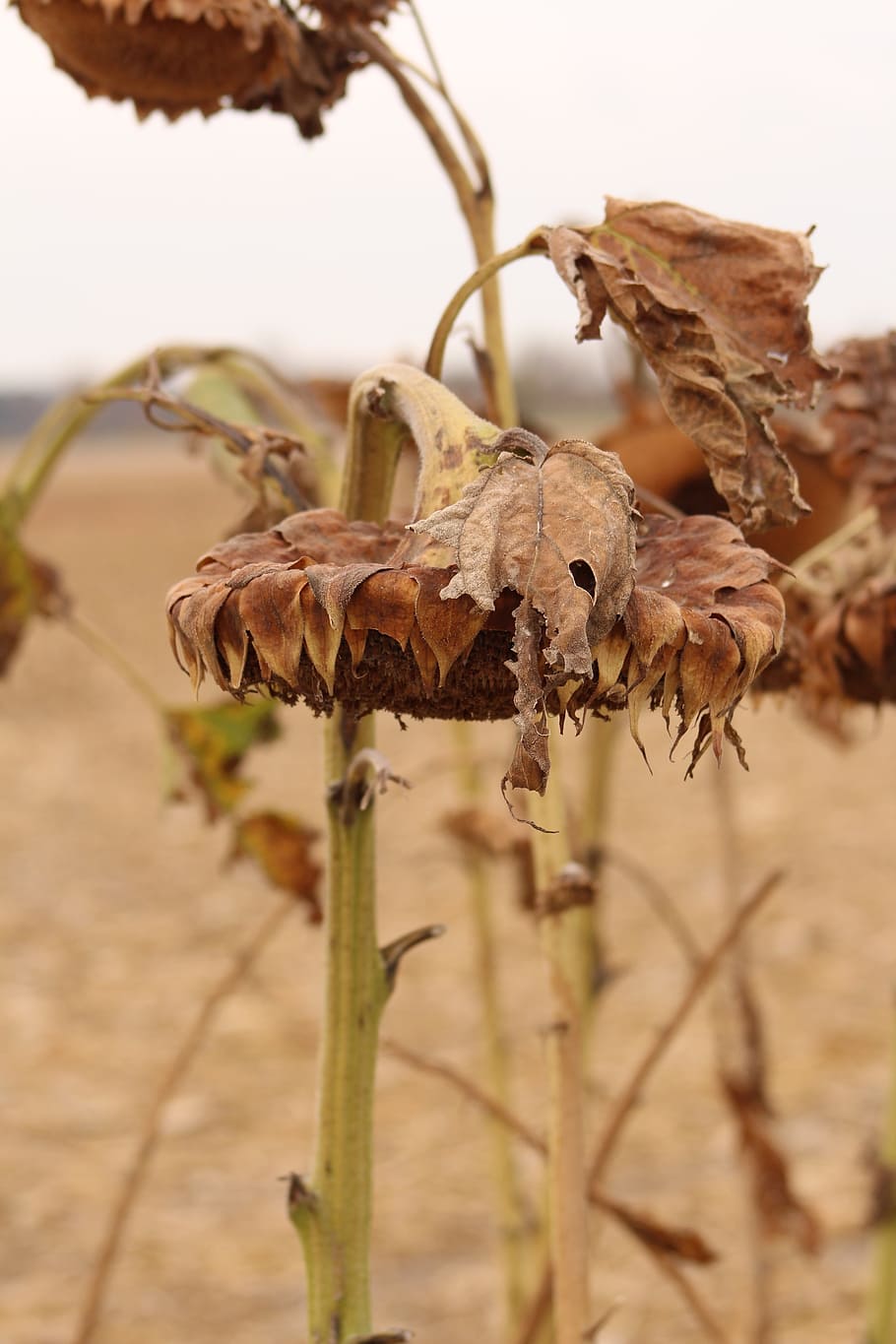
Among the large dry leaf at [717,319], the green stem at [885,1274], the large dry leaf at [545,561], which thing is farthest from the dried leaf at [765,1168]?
the large dry leaf at [545,561]

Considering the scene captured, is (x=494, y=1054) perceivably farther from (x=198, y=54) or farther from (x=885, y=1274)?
(x=198, y=54)

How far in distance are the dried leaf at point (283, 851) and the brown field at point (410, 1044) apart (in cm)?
5

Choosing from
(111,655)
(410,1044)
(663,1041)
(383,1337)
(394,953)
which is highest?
(410,1044)

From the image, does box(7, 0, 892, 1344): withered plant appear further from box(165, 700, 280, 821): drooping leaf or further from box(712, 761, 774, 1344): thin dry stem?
box(712, 761, 774, 1344): thin dry stem

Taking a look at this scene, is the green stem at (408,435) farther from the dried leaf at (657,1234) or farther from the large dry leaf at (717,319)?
the dried leaf at (657,1234)

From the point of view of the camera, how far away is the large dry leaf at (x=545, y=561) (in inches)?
19.2

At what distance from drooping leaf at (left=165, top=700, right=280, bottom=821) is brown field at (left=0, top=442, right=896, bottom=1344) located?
1.1 inches

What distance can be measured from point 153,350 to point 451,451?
267 mm

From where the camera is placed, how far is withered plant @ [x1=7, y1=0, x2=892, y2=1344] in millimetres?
502

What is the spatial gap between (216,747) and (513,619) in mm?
629

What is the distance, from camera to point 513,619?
1.68 feet

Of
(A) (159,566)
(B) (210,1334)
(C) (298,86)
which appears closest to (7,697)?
(A) (159,566)

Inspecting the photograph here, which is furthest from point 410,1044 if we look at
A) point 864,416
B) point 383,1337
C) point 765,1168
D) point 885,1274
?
point 383,1337

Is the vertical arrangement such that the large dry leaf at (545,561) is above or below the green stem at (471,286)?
below
